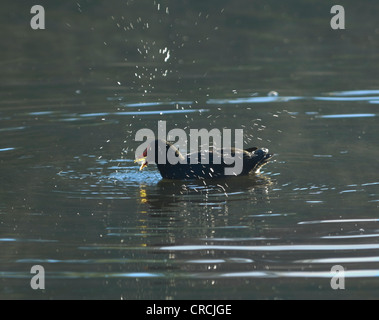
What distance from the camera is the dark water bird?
9508mm

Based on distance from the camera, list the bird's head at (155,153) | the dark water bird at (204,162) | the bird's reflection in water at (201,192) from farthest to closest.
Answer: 1. the bird's head at (155,153)
2. the dark water bird at (204,162)
3. the bird's reflection in water at (201,192)

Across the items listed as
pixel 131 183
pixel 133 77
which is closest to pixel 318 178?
pixel 131 183

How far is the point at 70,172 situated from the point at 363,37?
9454 mm

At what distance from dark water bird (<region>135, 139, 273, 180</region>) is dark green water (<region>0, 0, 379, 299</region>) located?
0.45ft

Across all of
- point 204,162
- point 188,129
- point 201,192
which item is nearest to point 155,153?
point 204,162

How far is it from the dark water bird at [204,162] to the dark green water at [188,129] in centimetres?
14

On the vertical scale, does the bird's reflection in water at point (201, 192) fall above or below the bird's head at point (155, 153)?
below

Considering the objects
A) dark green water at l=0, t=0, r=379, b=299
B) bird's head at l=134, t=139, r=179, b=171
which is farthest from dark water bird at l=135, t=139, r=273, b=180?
dark green water at l=0, t=0, r=379, b=299

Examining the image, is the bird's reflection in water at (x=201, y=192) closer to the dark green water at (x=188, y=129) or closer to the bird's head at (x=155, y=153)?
the dark green water at (x=188, y=129)

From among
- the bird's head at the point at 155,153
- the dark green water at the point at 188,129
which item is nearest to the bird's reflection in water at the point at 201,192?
the dark green water at the point at 188,129

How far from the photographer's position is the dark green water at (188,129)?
6574 millimetres

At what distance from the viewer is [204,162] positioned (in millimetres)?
9531

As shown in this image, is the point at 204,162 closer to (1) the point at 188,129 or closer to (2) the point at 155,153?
(2) the point at 155,153

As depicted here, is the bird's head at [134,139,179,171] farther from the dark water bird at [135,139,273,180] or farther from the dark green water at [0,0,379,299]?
the dark green water at [0,0,379,299]
